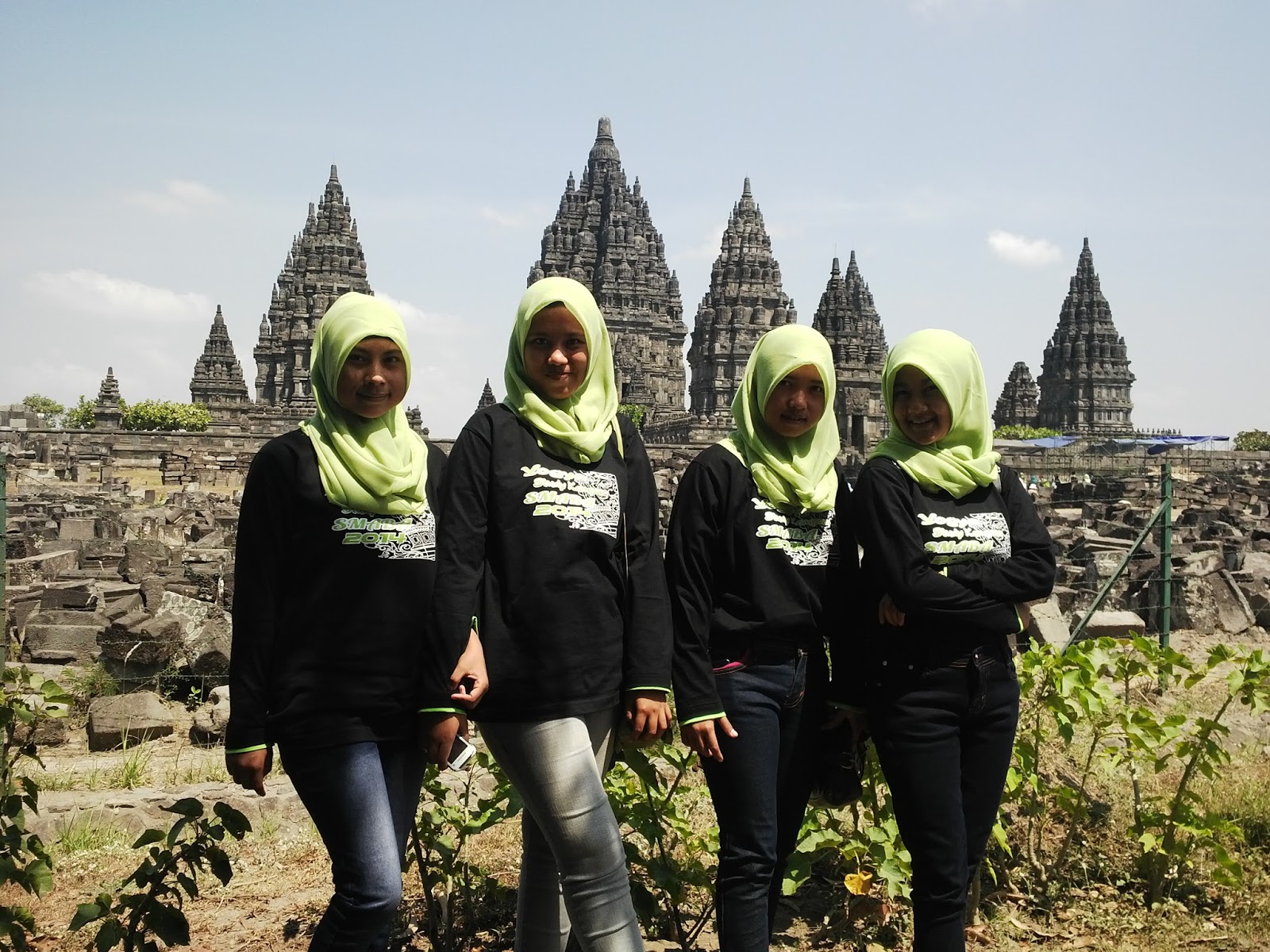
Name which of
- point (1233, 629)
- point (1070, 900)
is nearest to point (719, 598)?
point (1070, 900)

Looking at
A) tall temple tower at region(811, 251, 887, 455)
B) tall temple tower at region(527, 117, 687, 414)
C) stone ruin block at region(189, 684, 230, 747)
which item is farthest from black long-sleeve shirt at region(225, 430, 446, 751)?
tall temple tower at region(527, 117, 687, 414)

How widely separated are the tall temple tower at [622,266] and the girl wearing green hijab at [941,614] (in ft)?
202

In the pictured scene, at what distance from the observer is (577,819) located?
236cm

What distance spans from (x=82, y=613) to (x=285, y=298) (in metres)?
66.2

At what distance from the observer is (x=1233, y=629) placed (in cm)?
862

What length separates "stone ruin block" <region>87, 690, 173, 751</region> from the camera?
5629 mm

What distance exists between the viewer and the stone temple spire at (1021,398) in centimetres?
7319

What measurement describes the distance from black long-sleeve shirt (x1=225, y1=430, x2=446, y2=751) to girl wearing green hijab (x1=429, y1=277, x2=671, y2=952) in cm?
10

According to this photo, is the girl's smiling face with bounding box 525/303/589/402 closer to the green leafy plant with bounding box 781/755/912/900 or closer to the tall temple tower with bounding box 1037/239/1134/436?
the green leafy plant with bounding box 781/755/912/900

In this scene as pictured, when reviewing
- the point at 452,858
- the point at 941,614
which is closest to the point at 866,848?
the point at 941,614

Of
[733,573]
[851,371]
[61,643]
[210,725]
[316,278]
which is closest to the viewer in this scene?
[733,573]

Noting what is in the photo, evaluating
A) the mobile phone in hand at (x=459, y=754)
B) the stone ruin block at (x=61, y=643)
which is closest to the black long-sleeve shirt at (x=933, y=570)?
the mobile phone in hand at (x=459, y=754)

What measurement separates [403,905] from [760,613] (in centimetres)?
165

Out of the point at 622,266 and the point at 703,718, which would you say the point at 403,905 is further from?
the point at 622,266
